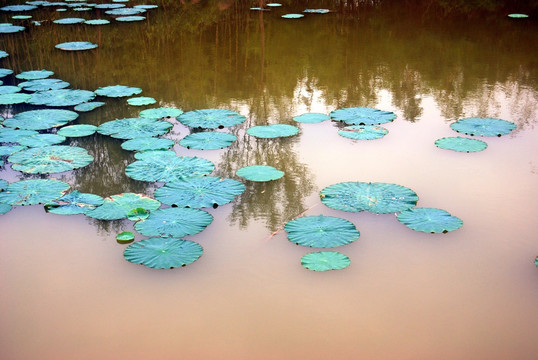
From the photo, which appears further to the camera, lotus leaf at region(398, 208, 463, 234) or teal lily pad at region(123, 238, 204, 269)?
lotus leaf at region(398, 208, 463, 234)

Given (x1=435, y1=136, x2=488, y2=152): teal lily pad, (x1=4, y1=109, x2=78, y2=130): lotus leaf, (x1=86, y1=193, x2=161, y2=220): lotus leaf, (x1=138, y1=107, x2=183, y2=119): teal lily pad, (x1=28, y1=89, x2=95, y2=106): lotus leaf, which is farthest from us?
(x1=28, y1=89, x2=95, y2=106): lotus leaf

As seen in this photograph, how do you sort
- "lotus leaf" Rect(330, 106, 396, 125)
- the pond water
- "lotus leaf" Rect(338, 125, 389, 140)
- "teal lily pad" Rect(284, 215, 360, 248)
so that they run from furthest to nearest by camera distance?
"lotus leaf" Rect(330, 106, 396, 125) < "lotus leaf" Rect(338, 125, 389, 140) < "teal lily pad" Rect(284, 215, 360, 248) < the pond water

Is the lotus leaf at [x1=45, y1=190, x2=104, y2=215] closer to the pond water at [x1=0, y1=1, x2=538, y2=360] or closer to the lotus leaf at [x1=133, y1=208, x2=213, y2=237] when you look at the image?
the pond water at [x1=0, y1=1, x2=538, y2=360]

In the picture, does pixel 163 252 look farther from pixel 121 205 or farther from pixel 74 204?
pixel 74 204

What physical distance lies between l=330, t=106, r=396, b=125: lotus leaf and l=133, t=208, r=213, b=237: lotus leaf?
1.76 metres

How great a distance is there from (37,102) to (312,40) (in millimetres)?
3525

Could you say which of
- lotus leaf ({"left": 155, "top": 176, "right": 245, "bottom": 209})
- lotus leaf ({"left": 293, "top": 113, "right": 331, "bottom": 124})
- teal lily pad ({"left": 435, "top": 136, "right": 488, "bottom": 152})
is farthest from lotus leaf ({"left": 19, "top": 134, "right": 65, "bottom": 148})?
teal lily pad ({"left": 435, "top": 136, "right": 488, "bottom": 152})

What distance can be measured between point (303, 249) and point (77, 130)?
221 centimetres

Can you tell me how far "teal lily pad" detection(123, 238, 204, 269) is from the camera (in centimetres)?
256

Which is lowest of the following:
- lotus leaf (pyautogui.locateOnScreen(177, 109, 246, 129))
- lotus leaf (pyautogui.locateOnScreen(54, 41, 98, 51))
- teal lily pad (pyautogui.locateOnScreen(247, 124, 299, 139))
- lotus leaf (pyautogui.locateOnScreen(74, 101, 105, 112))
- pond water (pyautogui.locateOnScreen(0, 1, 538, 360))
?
pond water (pyautogui.locateOnScreen(0, 1, 538, 360))

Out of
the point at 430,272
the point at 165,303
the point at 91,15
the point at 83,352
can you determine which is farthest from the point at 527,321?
the point at 91,15

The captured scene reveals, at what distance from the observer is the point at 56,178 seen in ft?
11.2

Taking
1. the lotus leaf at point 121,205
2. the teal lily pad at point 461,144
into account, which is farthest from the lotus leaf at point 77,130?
the teal lily pad at point 461,144

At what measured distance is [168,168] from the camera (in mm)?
3447
